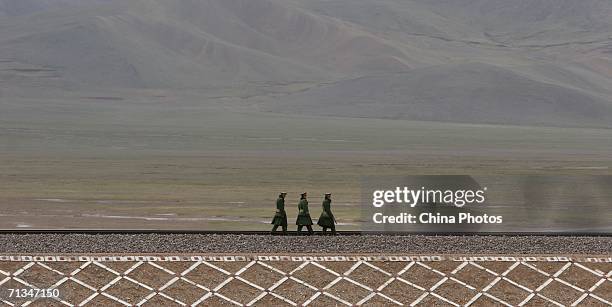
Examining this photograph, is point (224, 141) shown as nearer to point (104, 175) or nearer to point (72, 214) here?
point (104, 175)

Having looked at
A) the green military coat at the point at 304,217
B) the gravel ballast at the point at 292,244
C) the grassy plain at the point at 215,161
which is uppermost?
the green military coat at the point at 304,217

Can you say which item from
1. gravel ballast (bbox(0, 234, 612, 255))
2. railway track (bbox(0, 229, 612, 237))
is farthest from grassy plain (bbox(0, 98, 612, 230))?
gravel ballast (bbox(0, 234, 612, 255))

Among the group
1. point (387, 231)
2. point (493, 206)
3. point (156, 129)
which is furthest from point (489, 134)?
point (387, 231)

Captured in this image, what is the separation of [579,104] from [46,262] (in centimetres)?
18771

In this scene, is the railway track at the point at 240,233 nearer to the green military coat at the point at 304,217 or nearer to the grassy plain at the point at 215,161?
the green military coat at the point at 304,217

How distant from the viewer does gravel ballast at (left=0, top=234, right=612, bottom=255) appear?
2150 centimetres

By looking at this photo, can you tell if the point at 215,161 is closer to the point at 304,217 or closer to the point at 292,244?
the point at 304,217

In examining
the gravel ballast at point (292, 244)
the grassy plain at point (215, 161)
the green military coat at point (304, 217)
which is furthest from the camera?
the grassy plain at point (215, 161)

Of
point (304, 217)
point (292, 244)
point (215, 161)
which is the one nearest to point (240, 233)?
point (304, 217)

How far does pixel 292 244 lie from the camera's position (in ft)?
72.9

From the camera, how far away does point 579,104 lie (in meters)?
199

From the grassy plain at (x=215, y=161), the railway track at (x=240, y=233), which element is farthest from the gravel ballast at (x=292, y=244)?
the grassy plain at (x=215, y=161)

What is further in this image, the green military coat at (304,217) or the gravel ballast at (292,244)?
the green military coat at (304,217)

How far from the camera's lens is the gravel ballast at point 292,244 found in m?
21.5
